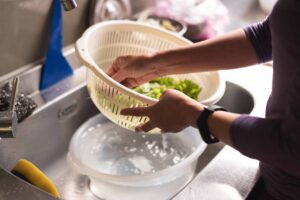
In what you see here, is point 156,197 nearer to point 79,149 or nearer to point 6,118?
point 79,149

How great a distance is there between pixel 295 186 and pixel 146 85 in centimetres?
44

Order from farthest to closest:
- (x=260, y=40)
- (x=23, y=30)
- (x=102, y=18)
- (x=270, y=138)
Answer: (x=102, y=18), (x=23, y=30), (x=260, y=40), (x=270, y=138)

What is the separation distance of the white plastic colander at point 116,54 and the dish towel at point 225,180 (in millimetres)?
137

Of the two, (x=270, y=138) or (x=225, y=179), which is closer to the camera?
(x=270, y=138)

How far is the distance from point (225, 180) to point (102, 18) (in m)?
0.66

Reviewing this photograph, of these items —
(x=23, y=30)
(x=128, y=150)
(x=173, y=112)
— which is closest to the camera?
(x=173, y=112)

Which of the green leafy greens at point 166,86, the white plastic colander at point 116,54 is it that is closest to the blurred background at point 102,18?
the white plastic colander at point 116,54

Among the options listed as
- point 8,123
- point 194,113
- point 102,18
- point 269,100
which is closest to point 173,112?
point 194,113

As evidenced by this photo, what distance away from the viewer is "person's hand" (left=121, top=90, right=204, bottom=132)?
680 millimetres

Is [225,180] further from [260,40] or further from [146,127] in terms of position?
[260,40]

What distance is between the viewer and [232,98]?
1174 mm

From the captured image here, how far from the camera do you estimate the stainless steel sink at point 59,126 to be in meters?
0.95

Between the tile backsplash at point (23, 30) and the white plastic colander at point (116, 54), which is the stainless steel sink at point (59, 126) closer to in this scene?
the tile backsplash at point (23, 30)

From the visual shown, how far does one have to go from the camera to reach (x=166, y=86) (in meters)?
1.00
